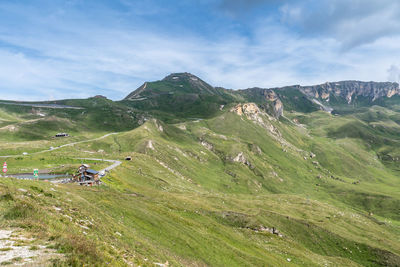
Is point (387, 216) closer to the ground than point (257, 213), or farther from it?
closer to the ground

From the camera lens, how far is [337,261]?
6775 centimetres

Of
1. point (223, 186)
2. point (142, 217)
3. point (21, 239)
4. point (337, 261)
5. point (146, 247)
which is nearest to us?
point (21, 239)

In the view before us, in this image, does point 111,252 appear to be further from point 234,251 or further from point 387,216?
point 387,216

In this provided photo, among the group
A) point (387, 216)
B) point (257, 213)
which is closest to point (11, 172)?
point (257, 213)

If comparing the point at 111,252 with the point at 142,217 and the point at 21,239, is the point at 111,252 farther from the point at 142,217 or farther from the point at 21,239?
the point at 142,217

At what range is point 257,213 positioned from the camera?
8944cm

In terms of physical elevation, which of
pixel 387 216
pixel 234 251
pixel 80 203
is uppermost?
pixel 80 203

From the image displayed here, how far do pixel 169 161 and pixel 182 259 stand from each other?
134612 mm

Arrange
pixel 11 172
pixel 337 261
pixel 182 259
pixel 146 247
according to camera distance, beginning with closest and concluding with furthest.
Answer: pixel 146 247 → pixel 182 259 → pixel 337 261 → pixel 11 172

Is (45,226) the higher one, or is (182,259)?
(45,226)

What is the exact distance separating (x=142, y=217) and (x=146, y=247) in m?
15.4

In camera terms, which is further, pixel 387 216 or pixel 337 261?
pixel 387 216

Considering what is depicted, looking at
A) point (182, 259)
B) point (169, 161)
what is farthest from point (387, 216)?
point (182, 259)

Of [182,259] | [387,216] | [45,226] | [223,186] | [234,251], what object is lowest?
[387,216]
